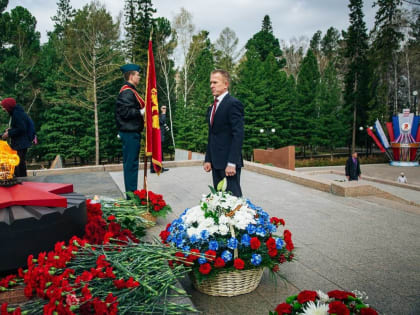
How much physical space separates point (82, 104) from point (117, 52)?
467cm

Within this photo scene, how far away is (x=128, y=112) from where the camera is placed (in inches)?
185

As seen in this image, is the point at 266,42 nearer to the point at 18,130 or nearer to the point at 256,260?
the point at 18,130

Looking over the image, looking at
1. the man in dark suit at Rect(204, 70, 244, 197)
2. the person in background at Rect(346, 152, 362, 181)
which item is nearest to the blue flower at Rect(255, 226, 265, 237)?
the man in dark suit at Rect(204, 70, 244, 197)

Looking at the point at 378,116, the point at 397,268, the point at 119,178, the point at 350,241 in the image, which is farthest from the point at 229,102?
the point at 378,116

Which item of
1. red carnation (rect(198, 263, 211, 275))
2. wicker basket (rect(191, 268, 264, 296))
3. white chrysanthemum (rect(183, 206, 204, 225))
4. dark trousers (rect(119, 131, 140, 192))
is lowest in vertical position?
wicker basket (rect(191, 268, 264, 296))

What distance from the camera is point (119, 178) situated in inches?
351

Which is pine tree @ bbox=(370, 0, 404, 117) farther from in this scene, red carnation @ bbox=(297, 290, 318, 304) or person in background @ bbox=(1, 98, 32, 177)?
red carnation @ bbox=(297, 290, 318, 304)

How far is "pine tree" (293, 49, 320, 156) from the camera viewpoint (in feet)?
108

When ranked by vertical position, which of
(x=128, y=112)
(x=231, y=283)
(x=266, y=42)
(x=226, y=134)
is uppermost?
(x=266, y=42)

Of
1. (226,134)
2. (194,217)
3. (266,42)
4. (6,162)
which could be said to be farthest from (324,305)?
(266,42)

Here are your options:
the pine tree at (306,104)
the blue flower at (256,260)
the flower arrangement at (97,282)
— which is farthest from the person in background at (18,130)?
the pine tree at (306,104)

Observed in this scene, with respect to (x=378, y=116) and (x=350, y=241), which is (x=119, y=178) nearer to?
(x=350, y=241)

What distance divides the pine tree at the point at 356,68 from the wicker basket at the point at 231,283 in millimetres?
35646

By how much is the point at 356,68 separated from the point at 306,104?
7.24m
